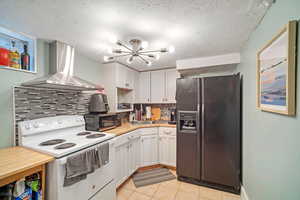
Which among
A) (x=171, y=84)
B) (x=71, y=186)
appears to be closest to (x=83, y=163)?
(x=71, y=186)

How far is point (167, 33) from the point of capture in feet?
4.88

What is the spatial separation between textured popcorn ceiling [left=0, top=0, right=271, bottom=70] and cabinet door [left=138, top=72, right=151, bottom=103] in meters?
1.47

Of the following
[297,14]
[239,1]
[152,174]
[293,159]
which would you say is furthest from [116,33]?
[152,174]

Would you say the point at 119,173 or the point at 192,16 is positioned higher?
the point at 192,16

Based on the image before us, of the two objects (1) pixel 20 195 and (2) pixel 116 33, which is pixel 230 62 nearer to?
(2) pixel 116 33

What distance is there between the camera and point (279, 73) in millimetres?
883

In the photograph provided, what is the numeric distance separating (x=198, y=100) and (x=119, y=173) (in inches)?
67.9

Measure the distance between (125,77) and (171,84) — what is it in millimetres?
1064

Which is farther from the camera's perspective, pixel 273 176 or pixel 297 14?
pixel 273 176

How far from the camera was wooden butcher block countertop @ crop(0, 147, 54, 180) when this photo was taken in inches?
35.2

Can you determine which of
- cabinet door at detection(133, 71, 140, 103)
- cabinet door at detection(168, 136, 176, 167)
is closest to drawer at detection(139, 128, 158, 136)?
cabinet door at detection(168, 136, 176, 167)

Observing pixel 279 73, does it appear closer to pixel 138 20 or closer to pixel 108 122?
pixel 138 20

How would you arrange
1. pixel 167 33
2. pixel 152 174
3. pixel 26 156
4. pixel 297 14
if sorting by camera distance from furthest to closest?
pixel 152 174
pixel 167 33
pixel 26 156
pixel 297 14

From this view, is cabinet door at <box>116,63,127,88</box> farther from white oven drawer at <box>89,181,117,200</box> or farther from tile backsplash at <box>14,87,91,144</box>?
white oven drawer at <box>89,181,117,200</box>
